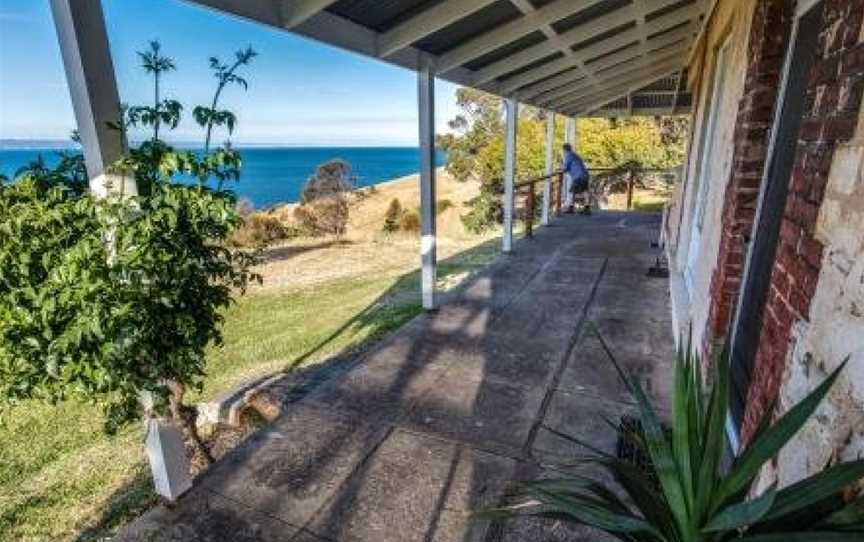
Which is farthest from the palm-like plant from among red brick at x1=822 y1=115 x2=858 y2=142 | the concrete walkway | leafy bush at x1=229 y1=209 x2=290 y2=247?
leafy bush at x1=229 y1=209 x2=290 y2=247

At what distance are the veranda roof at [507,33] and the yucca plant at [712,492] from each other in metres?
2.59

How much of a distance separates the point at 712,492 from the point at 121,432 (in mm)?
3752

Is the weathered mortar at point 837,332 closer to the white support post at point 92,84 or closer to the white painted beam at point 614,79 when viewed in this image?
the white support post at point 92,84

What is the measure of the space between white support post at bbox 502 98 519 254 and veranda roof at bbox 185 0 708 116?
0.23 m

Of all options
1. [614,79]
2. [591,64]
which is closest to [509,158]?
[591,64]

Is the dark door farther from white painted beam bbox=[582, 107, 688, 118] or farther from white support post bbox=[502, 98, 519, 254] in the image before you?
white painted beam bbox=[582, 107, 688, 118]

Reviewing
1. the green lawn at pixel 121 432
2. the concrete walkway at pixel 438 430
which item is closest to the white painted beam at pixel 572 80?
the green lawn at pixel 121 432

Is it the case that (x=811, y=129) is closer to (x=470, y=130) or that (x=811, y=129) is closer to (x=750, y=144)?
(x=750, y=144)

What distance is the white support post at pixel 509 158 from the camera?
7004 mm

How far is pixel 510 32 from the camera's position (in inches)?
165

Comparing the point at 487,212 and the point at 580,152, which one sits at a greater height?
the point at 580,152

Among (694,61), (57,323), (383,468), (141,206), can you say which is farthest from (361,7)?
(694,61)

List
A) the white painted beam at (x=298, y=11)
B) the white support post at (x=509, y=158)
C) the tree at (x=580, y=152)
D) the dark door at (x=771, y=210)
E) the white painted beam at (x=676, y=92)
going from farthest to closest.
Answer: the tree at (x=580, y=152)
the white painted beam at (x=676, y=92)
the white support post at (x=509, y=158)
the white painted beam at (x=298, y=11)
the dark door at (x=771, y=210)

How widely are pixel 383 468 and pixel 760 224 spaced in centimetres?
230
